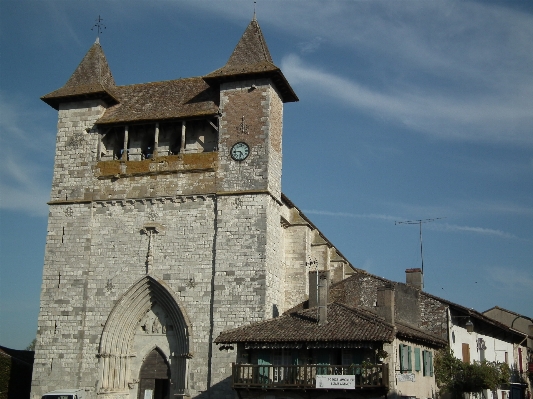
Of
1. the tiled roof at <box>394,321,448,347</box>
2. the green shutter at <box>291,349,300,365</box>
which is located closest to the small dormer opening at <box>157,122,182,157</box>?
the green shutter at <box>291,349,300,365</box>

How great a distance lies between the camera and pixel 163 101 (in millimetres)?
30078

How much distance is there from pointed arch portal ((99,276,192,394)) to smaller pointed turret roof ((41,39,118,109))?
334 inches

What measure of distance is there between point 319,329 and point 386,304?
3236mm

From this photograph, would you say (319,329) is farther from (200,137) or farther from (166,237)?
(200,137)

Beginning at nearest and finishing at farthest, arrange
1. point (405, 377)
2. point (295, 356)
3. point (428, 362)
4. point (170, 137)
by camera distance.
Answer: point (405, 377) < point (295, 356) < point (428, 362) < point (170, 137)

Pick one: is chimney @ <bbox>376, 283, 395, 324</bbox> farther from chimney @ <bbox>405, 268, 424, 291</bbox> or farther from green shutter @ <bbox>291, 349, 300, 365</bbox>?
chimney @ <bbox>405, 268, 424, 291</bbox>

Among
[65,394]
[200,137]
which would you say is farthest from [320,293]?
[65,394]

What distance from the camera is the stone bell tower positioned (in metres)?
26.4

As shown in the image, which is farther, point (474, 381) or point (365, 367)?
point (474, 381)

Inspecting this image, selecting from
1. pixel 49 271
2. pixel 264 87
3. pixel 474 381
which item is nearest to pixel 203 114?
pixel 264 87

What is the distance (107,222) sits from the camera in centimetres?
2838

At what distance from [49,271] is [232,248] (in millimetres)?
7835

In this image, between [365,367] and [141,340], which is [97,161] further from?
[365,367]

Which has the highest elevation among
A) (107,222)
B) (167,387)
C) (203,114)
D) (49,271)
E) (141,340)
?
(203,114)
